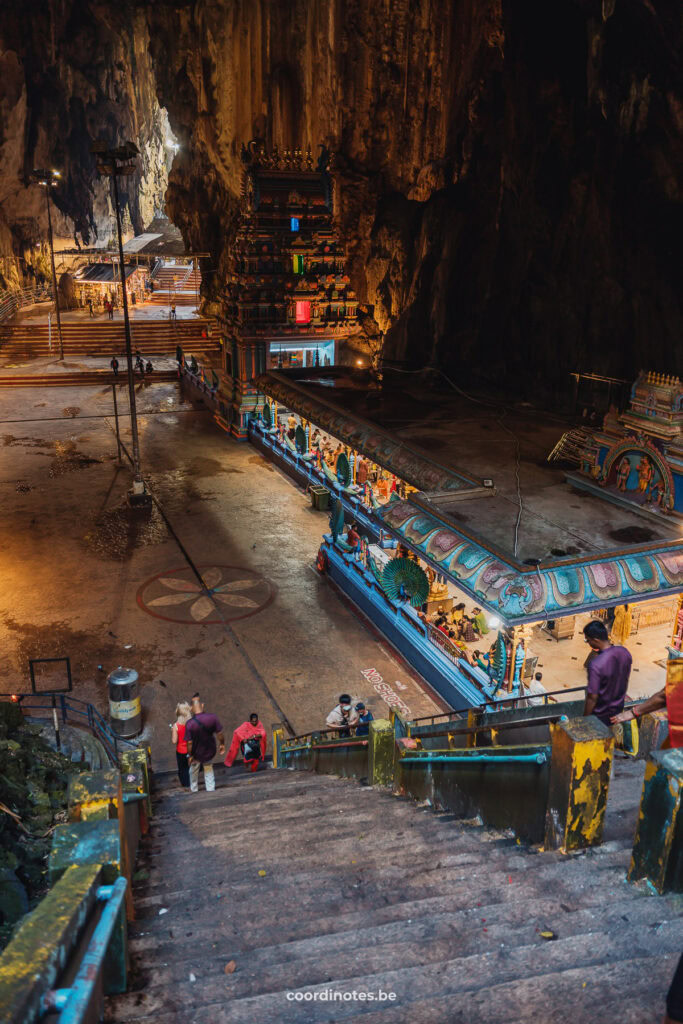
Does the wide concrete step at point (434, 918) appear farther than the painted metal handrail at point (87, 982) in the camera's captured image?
Yes

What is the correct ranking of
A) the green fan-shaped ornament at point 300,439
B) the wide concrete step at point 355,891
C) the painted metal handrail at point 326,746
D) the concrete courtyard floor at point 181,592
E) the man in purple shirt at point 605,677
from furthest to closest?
the green fan-shaped ornament at point 300,439 < the concrete courtyard floor at point 181,592 < the painted metal handrail at point 326,746 < the man in purple shirt at point 605,677 < the wide concrete step at point 355,891

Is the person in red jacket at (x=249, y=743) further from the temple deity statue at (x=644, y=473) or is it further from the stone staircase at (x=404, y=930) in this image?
the temple deity statue at (x=644, y=473)

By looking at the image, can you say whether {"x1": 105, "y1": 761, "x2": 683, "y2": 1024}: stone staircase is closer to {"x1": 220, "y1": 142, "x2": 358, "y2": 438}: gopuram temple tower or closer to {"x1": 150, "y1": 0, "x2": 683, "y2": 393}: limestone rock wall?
{"x1": 150, "y1": 0, "x2": 683, "y2": 393}: limestone rock wall

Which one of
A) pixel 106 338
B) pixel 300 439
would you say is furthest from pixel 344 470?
pixel 106 338

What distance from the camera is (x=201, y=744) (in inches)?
389

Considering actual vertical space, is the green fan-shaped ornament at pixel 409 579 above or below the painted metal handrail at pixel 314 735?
above

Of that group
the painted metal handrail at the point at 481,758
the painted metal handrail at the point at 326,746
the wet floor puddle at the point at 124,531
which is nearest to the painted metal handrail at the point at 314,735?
the painted metal handrail at the point at 326,746

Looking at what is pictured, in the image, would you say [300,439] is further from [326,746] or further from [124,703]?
[326,746]

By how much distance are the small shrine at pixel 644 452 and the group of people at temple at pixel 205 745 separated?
793 centimetres

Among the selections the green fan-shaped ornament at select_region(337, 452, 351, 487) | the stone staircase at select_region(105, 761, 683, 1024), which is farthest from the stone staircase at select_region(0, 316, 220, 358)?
the stone staircase at select_region(105, 761, 683, 1024)

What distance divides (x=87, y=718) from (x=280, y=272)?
68.5 ft

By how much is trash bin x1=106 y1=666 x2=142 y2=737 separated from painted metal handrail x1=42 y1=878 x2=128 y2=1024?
29.7ft

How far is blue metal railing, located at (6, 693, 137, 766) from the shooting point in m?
11.7

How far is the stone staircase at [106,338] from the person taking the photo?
4441 cm
